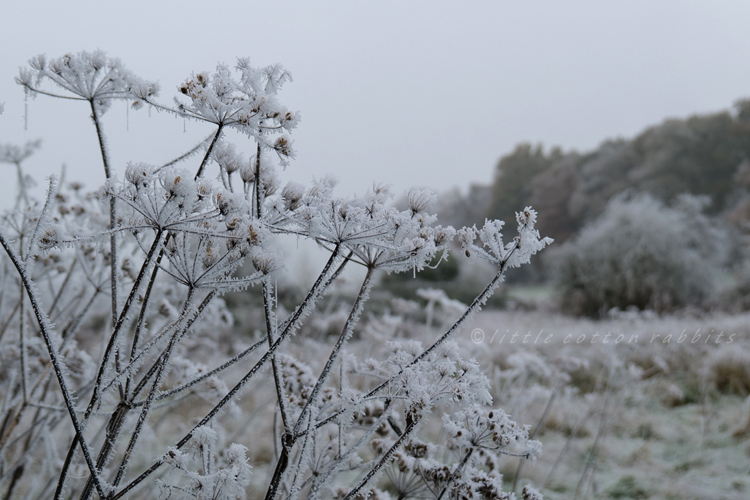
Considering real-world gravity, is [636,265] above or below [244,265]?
below

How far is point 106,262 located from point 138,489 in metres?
0.91

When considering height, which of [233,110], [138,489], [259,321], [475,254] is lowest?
[259,321]

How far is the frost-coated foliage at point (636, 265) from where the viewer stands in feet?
33.7

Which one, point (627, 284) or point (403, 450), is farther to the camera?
point (627, 284)

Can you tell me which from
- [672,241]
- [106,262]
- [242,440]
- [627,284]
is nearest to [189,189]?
[106,262]

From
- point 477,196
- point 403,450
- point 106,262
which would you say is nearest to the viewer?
point 403,450

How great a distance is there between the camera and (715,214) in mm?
16797

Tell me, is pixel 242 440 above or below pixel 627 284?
below

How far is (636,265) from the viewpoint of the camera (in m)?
10.5

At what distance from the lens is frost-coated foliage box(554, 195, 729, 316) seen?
10.3 metres

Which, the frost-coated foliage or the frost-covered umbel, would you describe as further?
the frost-coated foliage

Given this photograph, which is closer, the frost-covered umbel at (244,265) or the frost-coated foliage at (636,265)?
the frost-covered umbel at (244,265)

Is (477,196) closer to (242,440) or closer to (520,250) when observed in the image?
(242,440)

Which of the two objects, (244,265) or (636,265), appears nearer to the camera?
(244,265)
